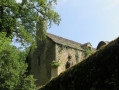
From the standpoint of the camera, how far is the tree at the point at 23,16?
1589 centimetres

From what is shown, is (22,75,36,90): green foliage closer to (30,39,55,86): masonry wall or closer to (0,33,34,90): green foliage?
(0,33,34,90): green foliage

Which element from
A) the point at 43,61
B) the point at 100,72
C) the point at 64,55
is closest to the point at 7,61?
the point at 43,61

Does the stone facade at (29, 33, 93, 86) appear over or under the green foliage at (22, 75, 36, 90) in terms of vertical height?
over

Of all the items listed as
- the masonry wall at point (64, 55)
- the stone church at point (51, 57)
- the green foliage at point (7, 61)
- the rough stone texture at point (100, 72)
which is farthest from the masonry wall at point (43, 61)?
the rough stone texture at point (100, 72)

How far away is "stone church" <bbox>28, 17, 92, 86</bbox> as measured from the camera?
71.5ft

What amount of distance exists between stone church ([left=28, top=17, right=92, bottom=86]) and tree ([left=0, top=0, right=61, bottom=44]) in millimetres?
3393

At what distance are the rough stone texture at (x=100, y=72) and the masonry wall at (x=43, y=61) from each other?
17.5 metres

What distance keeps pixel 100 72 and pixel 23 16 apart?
15.5 meters

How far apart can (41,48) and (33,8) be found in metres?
8.57

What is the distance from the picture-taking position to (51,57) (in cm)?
2252

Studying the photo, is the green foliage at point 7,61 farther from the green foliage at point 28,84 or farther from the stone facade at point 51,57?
the stone facade at point 51,57

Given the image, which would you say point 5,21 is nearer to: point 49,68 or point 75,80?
point 49,68

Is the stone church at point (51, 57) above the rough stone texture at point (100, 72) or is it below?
above

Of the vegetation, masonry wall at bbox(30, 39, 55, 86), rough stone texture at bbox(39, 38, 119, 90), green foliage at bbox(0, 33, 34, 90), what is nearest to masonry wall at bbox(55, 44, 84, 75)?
masonry wall at bbox(30, 39, 55, 86)
